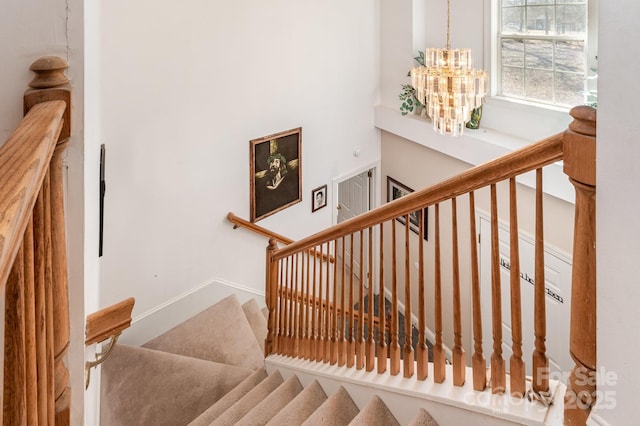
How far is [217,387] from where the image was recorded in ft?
10.2

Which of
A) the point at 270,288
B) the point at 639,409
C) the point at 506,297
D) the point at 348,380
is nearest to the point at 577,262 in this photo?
the point at 639,409

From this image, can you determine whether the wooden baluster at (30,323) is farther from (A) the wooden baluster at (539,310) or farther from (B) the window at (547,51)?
(B) the window at (547,51)

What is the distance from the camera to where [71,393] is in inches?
37.6

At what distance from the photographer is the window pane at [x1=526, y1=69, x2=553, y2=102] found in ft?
13.4

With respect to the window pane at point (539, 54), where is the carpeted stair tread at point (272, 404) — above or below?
below

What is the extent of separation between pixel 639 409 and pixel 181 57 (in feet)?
12.0

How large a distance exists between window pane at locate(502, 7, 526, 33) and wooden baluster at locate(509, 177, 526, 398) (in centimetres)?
361

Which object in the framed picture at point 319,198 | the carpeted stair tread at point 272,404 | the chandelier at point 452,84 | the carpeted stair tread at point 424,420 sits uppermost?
the chandelier at point 452,84

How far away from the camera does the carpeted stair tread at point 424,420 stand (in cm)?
157

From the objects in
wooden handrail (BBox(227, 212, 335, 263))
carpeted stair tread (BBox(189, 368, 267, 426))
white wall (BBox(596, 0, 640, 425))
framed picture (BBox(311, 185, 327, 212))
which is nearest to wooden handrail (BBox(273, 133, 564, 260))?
white wall (BBox(596, 0, 640, 425))

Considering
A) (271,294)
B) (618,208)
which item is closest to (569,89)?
(271,294)

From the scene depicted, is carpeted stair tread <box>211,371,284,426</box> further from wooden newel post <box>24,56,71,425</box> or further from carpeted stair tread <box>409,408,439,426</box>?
wooden newel post <box>24,56,71,425</box>

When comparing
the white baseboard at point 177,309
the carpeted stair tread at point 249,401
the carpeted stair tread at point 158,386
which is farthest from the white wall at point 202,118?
the carpeted stair tread at point 249,401

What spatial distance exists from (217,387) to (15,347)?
2.71m
